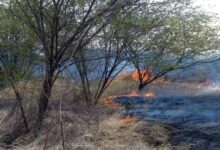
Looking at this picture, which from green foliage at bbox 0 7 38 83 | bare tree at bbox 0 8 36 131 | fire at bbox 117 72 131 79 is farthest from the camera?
fire at bbox 117 72 131 79

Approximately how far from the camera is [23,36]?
452 inches

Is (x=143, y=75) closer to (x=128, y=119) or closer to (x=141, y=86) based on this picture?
(x=141, y=86)

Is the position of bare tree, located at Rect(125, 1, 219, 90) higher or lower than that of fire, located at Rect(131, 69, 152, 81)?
higher

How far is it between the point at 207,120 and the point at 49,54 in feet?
15.4

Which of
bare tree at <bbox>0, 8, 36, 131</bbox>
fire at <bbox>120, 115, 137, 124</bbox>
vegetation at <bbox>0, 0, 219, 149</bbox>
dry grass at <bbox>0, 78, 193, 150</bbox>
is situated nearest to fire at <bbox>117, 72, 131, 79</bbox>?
vegetation at <bbox>0, 0, 219, 149</bbox>

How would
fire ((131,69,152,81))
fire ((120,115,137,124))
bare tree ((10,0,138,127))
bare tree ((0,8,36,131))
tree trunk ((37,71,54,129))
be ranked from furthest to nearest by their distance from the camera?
fire ((131,69,152,81)), fire ((120,115,137,124)), bare tree ((0,8,36,131)), tree trunk ((37,71,54,129)), bare tree ((10,0,138,127))

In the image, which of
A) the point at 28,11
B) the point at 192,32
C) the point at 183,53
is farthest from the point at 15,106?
the point at 183,53

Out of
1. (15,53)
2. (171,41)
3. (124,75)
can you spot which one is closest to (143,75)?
(124,75)

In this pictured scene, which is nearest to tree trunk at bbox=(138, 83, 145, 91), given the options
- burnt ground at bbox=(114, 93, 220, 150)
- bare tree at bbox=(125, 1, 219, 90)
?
bare tree at bbox=(125, 1, 219, 90)

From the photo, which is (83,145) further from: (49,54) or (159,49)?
(159,49)

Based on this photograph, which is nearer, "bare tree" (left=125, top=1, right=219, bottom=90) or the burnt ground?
the burnt ground

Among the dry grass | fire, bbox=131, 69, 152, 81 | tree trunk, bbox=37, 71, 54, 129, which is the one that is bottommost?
the dry grass

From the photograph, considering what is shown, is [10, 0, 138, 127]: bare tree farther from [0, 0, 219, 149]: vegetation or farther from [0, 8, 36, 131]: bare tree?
[0, 8, 36, 131]: bare tree

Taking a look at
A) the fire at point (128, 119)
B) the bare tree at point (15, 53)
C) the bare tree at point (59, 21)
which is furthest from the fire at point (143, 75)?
the bare tree at point (59, 21)
